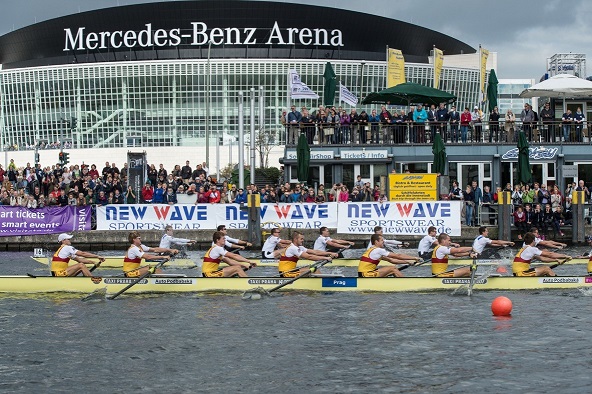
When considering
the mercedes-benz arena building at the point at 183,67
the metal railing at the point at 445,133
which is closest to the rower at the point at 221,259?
the metal railing at the point at 445,133

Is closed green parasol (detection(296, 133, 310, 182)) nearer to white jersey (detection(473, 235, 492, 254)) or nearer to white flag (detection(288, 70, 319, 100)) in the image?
white flag (detection(288, 70, 319, 100))

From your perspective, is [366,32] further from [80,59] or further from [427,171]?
[427,171]

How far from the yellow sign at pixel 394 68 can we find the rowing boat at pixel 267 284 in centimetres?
3316

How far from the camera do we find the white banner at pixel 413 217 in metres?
39.4

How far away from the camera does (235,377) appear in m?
17.0

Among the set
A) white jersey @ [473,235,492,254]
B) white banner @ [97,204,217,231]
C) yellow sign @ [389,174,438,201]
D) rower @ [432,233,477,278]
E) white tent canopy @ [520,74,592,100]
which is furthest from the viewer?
white tent canopy @ [520,74,592,100]

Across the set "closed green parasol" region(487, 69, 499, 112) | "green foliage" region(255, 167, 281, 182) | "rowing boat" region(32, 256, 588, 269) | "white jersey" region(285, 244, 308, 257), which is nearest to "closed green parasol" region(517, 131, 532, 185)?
"closed green parasol" region(487, 69, 499, 112)

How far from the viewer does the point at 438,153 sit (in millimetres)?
42156

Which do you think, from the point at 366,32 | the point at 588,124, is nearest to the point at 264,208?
the point at 588,124

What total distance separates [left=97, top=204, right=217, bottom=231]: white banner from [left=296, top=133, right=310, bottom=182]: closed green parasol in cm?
469

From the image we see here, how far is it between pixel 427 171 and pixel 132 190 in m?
13.9

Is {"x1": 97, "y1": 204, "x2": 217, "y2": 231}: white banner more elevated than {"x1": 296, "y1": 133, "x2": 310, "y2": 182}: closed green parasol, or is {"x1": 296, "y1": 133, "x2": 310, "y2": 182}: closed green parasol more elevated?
{"x1": 296, "y1": 133, "x2": 310, "y2": 182}: closed green parasol

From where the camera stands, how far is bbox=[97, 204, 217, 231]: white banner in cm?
4047

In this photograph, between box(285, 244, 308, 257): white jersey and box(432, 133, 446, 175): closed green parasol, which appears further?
box(432, 133, 446, 175): closed green parasol
